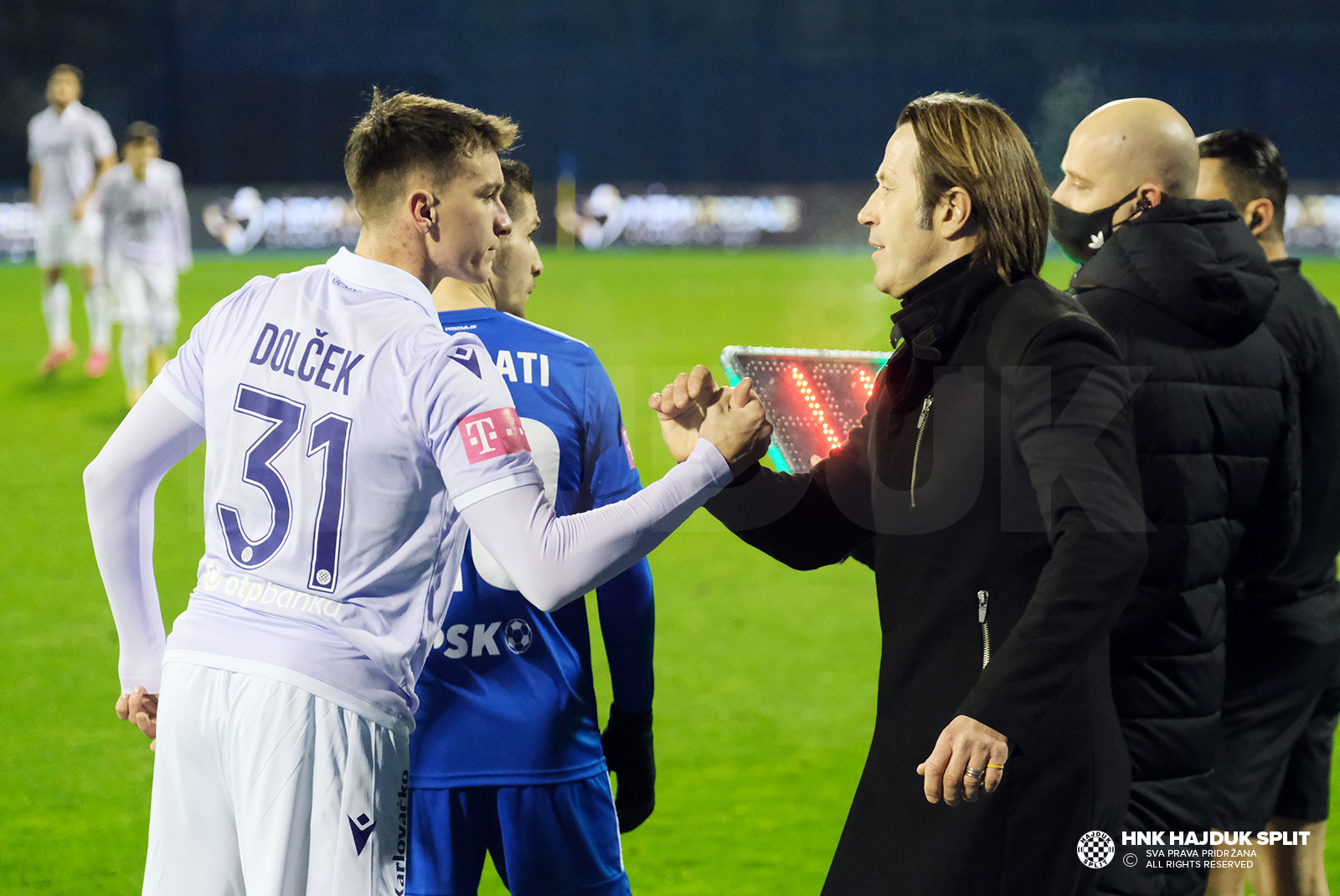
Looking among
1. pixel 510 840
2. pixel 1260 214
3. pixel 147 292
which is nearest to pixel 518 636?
pixel 510 840

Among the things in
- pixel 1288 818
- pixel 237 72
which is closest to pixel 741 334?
pixel 1288 818

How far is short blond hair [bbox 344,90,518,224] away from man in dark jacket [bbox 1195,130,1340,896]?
2.04 metres

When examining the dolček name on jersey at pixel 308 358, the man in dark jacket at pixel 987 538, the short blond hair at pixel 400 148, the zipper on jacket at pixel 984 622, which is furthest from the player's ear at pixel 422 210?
the zipper on jacket at pixel 984 622

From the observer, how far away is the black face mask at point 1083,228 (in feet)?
10.2

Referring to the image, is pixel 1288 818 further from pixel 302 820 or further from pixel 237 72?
pixel 237 72

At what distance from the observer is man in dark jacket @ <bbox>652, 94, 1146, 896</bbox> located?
2.05 m

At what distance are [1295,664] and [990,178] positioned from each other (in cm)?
175

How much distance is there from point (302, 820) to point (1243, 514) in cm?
219

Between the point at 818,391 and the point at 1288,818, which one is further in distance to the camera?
the point at 1288,818

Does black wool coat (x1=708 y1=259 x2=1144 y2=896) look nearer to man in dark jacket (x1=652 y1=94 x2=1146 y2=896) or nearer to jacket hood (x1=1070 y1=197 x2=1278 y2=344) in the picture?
man in dark jacket (x1=652 y1=94 x2=1146 y2=896)

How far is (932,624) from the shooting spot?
2234 mm

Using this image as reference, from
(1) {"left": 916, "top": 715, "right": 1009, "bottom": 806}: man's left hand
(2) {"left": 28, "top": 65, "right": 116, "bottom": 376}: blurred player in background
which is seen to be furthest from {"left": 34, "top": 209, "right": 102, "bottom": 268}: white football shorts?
(1) {"left": 916, "top": 715, "right": 1009, "bottom": 806}: man's left hand

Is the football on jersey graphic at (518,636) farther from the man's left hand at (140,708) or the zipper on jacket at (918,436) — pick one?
the zipper on jacket at (918,436)

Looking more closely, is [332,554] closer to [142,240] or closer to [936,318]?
[936,318]
